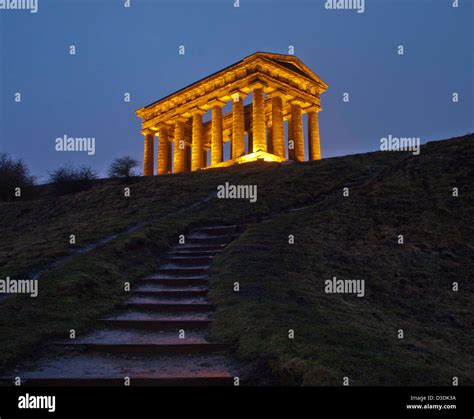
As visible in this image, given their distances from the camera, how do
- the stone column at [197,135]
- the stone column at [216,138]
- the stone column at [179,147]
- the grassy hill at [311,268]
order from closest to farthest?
the grassy hill at [311,268] < the stone column at [216,138] < the stone column at [197,135] < the stone column at [179,147]

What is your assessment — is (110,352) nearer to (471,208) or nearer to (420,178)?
(471,208)

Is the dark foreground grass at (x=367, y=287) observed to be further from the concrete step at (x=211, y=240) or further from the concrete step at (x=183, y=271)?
the concrete step at (x=211, y=240)

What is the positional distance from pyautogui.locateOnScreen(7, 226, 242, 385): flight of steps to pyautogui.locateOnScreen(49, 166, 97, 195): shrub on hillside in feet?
68.2

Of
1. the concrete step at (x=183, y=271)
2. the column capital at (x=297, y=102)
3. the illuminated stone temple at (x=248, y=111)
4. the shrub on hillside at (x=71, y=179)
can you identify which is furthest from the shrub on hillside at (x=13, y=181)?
the column capital at (x=297, y=102)

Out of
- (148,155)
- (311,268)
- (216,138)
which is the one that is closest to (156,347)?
(311,268)

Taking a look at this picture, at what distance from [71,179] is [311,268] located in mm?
24474

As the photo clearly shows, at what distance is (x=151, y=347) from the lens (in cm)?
724

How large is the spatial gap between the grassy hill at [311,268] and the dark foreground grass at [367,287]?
0.11ft

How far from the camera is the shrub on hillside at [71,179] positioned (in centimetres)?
2936

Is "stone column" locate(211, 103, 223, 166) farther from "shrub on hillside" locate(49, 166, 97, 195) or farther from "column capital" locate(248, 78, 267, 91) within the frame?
"shrub on hillside" locate(49, 166, 97, 195)

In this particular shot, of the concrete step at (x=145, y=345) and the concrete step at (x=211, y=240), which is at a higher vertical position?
the concrete step at (x=211, y=240)

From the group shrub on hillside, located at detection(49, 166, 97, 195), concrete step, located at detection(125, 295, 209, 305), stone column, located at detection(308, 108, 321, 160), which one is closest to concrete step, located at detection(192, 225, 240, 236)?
concrete step, located at detection(125, 295, 209, 305)

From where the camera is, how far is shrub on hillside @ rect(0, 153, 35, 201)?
30531 mm

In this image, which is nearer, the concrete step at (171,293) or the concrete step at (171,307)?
the concrete step at (171,307)
